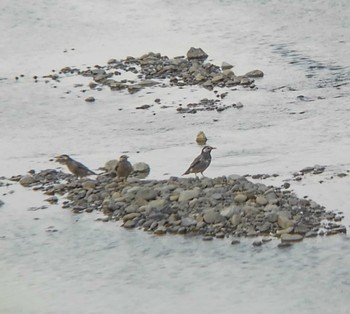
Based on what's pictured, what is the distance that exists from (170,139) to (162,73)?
318 inches

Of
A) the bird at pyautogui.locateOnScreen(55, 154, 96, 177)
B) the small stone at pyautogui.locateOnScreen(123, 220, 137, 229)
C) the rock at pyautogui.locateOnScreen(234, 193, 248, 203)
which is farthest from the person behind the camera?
the bird at pyautogui.locateOnScreen(55, 154, 96, 177)

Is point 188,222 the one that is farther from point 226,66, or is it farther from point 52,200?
point 226,66

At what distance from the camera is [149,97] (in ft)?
109

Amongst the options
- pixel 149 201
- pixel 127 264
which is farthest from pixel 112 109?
pixel 127 264

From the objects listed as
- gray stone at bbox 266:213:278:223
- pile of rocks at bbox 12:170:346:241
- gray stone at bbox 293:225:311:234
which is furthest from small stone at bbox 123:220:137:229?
gray stone at bbox 293:225:311:234

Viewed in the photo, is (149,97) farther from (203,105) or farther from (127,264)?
(127,264)

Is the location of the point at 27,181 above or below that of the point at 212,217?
above

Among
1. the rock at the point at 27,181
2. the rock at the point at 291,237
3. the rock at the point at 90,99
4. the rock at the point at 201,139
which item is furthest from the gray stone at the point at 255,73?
the rock at the point at 291,237

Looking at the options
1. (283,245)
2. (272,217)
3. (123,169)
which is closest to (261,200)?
(272,217)

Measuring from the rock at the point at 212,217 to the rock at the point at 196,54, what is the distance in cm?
1771

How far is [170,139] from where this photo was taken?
2814 cm

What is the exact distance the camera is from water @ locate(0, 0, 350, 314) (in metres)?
17.8

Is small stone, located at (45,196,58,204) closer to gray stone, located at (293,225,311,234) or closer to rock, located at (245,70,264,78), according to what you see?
gray stone, located at (293,225,311,234)

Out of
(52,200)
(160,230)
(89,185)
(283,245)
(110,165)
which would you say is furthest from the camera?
(110,165)
